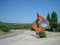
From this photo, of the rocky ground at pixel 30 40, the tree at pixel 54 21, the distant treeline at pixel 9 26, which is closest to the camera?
the rocky ground at pixel 30 40

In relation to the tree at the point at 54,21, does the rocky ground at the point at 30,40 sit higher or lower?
lower

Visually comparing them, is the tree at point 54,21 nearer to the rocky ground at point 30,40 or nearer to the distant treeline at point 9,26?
the distant treeline at point 9,26

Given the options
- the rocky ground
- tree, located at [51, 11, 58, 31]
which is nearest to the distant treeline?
tree, located at [51, 11, 58, 31]

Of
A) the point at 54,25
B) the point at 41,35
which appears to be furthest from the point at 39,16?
the point at 54,25

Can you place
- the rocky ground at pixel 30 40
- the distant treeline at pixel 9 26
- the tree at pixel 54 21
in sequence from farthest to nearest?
1. the tree at pixel 54 21
2. the distant treeline at pixel 9 26
3. the rocky ground at pixel 30 40

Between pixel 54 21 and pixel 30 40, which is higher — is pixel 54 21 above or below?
above

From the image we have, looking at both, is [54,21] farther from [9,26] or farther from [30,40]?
[30,40]

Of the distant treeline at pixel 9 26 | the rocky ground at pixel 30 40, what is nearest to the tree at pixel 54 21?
the distant treeline at pixel 9 26

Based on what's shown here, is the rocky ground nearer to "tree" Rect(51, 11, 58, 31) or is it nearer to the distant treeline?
the distant treeline

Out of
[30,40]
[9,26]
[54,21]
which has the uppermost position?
[54,21]

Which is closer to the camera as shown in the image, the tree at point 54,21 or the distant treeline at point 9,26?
the distant treeline at point 9,26

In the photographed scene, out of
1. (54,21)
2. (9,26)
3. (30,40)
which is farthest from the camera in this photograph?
(9,26)

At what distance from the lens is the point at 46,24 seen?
39.6m

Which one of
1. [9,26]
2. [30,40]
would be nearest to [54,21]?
[9,26]
